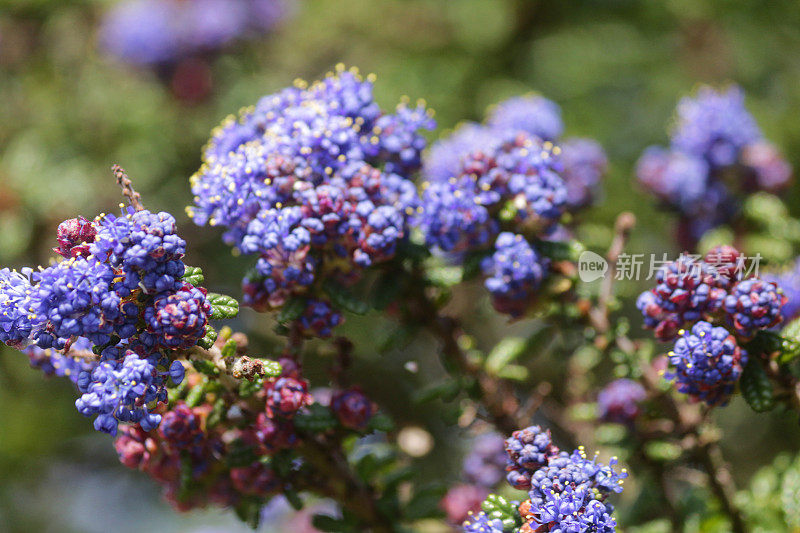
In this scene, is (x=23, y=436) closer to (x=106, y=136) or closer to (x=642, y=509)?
(x=106, y=136)

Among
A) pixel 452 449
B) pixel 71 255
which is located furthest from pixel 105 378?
pixel 452 449

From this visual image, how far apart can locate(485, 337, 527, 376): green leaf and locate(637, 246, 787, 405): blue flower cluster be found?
68cm

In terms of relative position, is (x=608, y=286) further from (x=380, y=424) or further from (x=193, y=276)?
(x=193, y=276)

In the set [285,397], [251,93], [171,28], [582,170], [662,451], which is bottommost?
[285,397]

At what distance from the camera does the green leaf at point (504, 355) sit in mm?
3133

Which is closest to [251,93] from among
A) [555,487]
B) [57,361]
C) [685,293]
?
[57,361]

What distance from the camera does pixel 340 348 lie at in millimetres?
2775

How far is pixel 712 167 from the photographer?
12.6 ft

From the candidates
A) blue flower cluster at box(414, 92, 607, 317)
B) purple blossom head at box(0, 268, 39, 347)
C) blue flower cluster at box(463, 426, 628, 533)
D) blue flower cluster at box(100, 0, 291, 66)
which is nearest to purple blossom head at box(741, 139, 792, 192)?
blue flower cluster at box(414, 92, 607, 317)

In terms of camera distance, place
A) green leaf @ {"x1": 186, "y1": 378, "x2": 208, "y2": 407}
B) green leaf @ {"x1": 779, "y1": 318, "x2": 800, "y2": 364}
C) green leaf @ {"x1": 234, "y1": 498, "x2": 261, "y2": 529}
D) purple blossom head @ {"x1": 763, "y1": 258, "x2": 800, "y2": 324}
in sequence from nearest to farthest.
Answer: green leaf @ {"x1": 186, "y1": 378, "x2": 208, "y2": 407} < green leaf @ {"x1": 779, "y1": 318, "x2": 800, "y2": 364} < green leaf @ {"x1": 234, "y1": 498, "x2": 261, "y2": 529} < purple blossom head @ {"x1": 763, "y1": 258, "x2": 800, "y2": 324}

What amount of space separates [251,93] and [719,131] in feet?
9.72

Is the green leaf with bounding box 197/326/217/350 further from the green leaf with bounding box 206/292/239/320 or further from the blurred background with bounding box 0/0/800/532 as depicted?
the blurred background with bounding box 0/0/800/532

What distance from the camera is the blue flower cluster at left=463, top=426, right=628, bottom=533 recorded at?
6.75 feet

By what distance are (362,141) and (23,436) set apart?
11.1 ft
